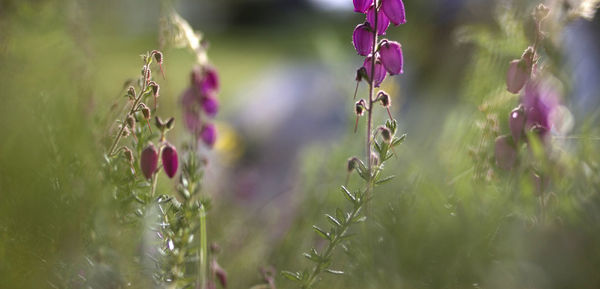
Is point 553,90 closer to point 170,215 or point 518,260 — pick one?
point 518,260

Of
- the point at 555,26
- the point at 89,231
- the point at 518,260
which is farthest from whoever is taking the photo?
the point at 555,26

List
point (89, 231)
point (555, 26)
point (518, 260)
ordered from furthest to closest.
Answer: point (555, 26) → point (89, 231) → point (518, 260)

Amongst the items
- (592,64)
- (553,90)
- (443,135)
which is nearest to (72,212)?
(553,90)

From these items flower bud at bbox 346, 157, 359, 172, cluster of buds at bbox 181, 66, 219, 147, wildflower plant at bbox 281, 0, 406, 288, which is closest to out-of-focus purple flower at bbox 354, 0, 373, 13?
wildflower plant at bbox 281, 0, 406, 288

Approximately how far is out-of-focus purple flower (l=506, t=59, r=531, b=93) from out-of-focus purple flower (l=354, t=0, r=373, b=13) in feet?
0.45

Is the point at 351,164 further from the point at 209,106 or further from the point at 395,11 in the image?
the point at 209,106

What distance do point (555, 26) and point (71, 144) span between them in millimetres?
454

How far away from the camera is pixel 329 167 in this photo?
110 centimetres

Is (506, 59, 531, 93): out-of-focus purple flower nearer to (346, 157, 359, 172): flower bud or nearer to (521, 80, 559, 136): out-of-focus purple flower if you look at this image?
(521, 80, 559, 136): out-of-focus purple flower

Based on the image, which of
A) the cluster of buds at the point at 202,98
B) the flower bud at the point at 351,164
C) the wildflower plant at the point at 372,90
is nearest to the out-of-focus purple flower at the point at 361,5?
the wildflower plant at the point at 372,90

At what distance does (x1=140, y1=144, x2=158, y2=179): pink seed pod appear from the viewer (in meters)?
0.53

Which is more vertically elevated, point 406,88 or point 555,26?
point 406,88

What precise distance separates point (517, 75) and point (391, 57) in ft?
0.37

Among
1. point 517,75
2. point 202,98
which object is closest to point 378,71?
point 517,75
